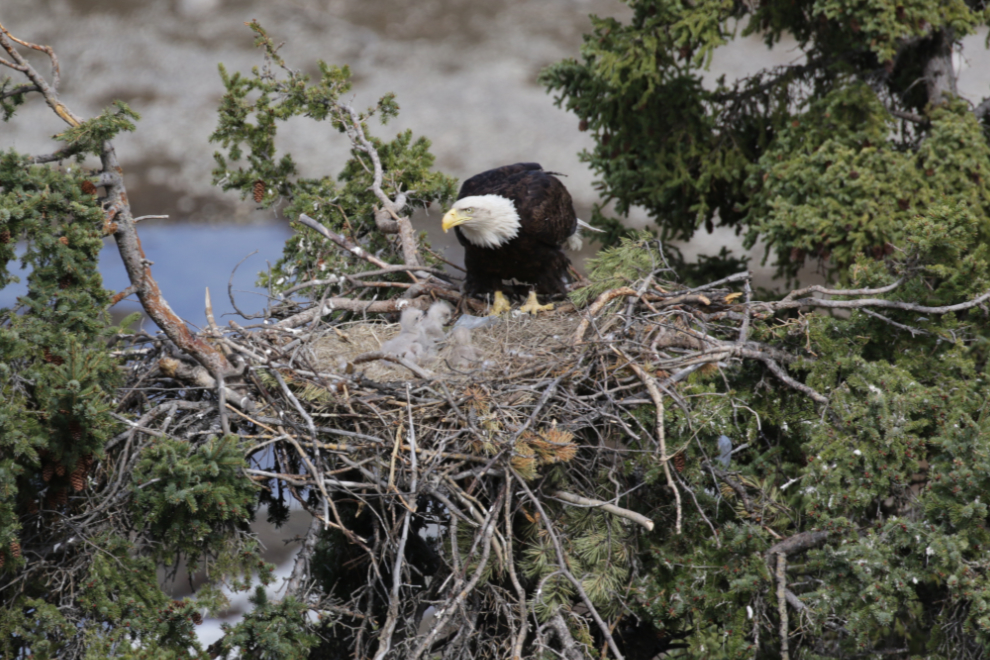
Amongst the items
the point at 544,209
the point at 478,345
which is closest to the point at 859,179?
the point at 544,209

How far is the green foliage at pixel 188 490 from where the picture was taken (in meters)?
2.87

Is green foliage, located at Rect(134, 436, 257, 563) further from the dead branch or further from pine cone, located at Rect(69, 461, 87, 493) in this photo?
the dead branch

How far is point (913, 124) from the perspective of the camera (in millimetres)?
5934

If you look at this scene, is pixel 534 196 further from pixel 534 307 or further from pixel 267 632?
pixel 267 632

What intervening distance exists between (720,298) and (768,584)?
1.26 meters

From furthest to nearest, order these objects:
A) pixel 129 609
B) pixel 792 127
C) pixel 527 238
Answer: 1. pixel 792 127
2. pixel 527 238
3. pixel 129 609

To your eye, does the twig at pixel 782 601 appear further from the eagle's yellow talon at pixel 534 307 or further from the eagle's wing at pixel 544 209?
the eagle's wing at pixel 544 209

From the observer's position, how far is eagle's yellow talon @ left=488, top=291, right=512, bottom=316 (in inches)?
178

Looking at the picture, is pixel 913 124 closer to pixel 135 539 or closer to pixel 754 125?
pixel 754 125

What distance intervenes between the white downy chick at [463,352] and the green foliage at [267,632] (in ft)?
3.80

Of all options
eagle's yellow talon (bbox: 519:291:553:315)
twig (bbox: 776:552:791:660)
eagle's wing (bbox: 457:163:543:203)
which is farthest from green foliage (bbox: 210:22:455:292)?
twig (bbox: 776:552:791:660)

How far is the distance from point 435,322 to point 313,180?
1707 millimetres

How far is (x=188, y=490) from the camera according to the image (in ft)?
9.32

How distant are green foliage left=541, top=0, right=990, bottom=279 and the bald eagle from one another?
1.35m
